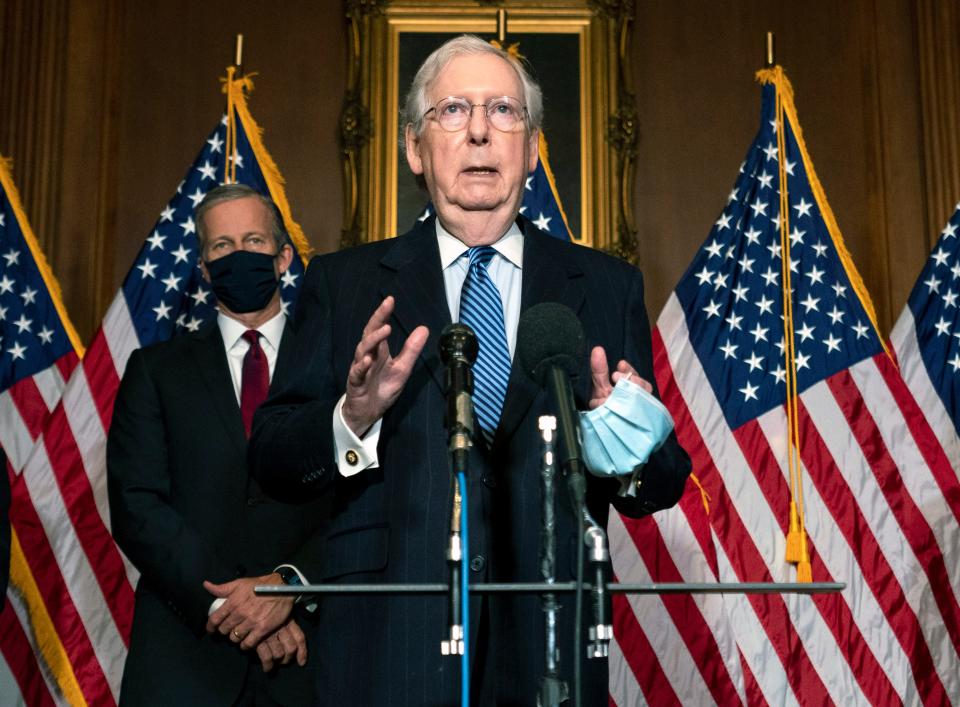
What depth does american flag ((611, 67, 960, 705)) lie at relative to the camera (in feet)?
13.8

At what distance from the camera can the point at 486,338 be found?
7.90ft

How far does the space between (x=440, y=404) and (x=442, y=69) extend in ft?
2.27

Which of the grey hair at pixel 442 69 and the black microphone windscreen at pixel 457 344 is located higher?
the grey hair at pixel 442 69

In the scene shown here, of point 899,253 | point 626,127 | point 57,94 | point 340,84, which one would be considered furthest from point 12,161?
point 899,253

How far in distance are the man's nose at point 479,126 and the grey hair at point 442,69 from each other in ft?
0.31

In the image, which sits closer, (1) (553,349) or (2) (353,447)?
(1) (553,349)

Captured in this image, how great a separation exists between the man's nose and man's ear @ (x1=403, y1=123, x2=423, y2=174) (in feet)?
0.52

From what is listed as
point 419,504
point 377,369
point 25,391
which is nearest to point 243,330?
point 25,391

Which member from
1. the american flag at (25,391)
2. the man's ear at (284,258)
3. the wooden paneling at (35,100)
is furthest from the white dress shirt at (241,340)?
the wooden paneling at (35,100)

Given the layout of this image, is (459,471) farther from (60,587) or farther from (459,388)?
(60,587)

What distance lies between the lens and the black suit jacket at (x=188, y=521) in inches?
128

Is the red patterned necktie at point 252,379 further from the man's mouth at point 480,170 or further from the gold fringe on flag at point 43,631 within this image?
the man's mouth at point 480,170

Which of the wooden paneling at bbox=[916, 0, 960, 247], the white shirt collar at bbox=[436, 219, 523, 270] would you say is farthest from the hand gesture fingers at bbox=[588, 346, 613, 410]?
the wooden paneling at bbox=[916, 0, 960, 247]

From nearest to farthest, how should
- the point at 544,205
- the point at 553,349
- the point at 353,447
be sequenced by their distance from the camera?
the point at 553,349 → the point at 353,447 → the point at 544,205
